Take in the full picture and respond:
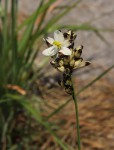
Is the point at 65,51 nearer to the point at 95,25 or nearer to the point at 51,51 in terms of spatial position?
the point at 51,51

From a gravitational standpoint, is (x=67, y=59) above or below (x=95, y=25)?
below

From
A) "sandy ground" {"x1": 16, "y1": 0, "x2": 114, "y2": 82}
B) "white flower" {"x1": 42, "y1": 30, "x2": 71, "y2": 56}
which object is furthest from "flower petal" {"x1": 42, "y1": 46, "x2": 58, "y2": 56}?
"sandy ground" {"x1": 16, "y1": 0, "x2": 114, "y2": 82}

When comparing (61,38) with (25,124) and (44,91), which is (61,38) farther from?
(44,91)

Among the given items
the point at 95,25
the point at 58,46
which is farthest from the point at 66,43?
the point at 95,25

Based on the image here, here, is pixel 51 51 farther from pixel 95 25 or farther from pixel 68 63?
pixel 95 25

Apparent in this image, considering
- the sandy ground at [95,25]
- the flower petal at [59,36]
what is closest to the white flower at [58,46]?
the flower petal at [59,36]

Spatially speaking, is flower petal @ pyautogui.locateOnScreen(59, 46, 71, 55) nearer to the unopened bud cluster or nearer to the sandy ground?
the unopened bud cluster

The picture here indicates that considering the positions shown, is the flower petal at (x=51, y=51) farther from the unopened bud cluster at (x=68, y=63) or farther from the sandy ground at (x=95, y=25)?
→ the sandy ground at (x=95, y=25)

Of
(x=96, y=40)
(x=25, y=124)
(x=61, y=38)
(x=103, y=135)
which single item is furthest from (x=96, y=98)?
(x=61, y=38)

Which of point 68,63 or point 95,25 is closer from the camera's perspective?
point 68,63
